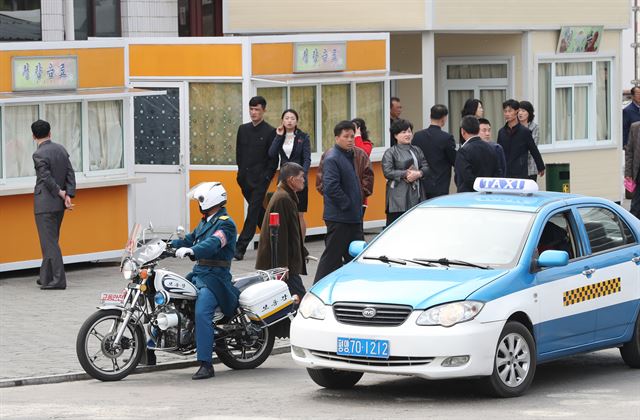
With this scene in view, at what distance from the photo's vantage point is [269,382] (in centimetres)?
1209

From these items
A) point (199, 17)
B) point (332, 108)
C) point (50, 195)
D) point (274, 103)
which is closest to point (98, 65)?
point (50, 195)

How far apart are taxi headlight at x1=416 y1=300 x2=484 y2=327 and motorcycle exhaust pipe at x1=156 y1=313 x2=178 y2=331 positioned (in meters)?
2.50

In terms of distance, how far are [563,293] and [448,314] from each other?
1350 millimetres

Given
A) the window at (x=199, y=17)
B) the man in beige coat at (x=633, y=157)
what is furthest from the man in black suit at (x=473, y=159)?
the window at (x=199, y=17)

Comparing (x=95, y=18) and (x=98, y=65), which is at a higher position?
(x=95, y=18)

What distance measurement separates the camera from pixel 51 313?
50.8 feet

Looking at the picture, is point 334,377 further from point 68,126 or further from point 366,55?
point 366,55

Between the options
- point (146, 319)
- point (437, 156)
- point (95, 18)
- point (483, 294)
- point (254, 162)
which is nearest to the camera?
point (483, 294)

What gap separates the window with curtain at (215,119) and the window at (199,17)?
570 centimetres

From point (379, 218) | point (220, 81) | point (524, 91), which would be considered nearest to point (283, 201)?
point (220, 81)

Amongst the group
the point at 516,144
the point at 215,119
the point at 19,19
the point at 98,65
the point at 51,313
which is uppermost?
the point at 19,19

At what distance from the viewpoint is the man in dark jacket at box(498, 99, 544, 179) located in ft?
65.1

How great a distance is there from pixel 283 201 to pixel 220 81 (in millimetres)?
7000

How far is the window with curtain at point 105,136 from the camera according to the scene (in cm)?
1888
